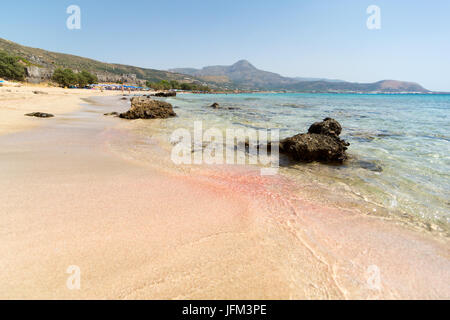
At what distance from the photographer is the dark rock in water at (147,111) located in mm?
15695

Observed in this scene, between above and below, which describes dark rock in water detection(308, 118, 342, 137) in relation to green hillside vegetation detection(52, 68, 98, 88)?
below

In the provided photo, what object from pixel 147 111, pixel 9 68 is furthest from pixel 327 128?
pixel 9 68

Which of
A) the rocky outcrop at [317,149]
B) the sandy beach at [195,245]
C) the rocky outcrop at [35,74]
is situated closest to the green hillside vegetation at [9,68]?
the rocky outcrop at [35,74]

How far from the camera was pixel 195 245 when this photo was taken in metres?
2.59

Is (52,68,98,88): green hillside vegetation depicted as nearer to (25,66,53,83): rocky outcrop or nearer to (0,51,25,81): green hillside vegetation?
(0,51,25,81): green hillside vegetation

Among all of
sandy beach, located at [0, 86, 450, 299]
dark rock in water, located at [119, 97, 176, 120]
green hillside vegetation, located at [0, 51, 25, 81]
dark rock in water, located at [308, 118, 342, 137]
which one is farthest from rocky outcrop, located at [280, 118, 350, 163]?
green hillside vegetation, located at [0, 51, 25, 81]

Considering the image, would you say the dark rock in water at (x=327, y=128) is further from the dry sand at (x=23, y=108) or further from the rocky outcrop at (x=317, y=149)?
the dry sand at (x=23, y=108)

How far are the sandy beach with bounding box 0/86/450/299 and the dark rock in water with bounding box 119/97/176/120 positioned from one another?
12117mm

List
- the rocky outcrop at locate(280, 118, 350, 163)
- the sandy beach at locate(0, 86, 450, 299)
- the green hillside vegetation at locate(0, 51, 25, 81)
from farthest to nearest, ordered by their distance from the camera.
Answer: the green hillside vegetation at locate(0, 51, 25, 81) → the rocky outcrop at locate(280, 118, 350, 163) → the sandy beach at locate(0, 86, 450, 299)

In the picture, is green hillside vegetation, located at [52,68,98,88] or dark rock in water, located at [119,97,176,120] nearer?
dark rock in water, located at [119,97,176,120]

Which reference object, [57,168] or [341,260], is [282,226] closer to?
[341,260]

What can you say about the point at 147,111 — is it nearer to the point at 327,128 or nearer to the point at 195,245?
the point at 327,128

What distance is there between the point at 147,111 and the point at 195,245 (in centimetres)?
1584

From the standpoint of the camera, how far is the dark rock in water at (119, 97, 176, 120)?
51.5 ft
